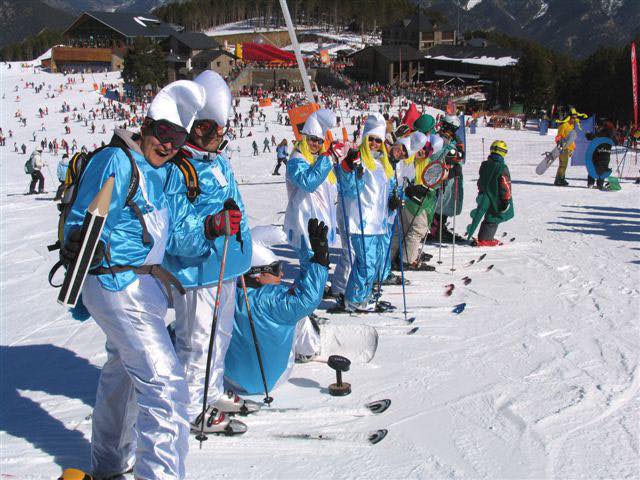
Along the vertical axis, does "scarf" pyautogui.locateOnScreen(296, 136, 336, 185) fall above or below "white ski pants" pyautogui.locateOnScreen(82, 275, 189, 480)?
above

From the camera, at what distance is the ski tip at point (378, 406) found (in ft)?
13.7

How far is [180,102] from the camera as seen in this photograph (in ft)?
10.5

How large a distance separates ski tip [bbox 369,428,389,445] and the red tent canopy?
216 ft

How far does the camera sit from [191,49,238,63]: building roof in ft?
225

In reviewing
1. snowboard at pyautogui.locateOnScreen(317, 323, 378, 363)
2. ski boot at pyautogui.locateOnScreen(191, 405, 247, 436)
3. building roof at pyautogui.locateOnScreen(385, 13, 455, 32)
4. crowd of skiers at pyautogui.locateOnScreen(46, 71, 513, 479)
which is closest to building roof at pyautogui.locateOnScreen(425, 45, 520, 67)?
building roof at pyautogui.locateOnScreen(385, 13, 455, 32)

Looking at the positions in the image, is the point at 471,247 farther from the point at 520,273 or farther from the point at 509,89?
the point at 509,89

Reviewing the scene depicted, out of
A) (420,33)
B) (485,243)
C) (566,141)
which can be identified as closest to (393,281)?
(485,243)

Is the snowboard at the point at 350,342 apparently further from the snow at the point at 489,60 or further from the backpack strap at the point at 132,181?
the snow at the point at 489,60

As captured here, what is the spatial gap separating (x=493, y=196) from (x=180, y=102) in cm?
646

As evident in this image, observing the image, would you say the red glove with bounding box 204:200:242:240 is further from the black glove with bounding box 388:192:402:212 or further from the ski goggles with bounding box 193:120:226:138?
the black glove with bounding box 388:192:402:212

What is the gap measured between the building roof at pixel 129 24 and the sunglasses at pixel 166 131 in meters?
82.7

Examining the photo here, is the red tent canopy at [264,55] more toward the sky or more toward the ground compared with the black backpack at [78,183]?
more toward the sky

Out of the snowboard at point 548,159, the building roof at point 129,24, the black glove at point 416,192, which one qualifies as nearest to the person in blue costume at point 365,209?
the black glove at point 416,192

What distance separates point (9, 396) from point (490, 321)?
3.83 metres
